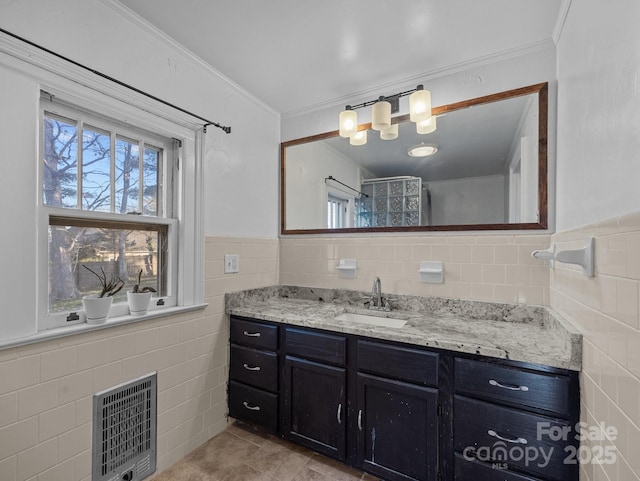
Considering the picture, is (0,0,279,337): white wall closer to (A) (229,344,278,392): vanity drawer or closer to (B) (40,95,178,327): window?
(B) (40,95,178,327): window

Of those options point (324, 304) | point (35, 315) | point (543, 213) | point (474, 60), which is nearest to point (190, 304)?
point (35, 315)

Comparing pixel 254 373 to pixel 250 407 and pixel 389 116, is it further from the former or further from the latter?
pixel 389 116

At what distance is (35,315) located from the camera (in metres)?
1.24

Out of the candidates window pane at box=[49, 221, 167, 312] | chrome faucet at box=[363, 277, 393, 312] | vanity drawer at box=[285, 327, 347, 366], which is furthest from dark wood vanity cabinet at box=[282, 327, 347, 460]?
window pane at box=[49, 221, 167, 312]

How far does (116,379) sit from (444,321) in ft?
5.84

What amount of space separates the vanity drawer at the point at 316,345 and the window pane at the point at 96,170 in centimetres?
122

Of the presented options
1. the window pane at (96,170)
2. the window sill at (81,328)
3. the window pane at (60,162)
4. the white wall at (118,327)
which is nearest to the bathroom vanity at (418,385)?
the white wall at (118,327)

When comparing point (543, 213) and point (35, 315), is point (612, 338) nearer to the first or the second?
point (543, 213)

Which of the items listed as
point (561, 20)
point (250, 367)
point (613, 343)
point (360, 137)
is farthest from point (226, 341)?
point (561, 20)

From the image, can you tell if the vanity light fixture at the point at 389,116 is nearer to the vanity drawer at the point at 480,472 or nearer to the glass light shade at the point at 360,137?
the glass light shade at the point at 360,137

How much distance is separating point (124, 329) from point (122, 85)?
4.00 ft

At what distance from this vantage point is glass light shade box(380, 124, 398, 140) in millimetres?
2061

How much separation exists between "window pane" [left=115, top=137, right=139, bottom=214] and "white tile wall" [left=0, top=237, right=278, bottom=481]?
501 millimetres

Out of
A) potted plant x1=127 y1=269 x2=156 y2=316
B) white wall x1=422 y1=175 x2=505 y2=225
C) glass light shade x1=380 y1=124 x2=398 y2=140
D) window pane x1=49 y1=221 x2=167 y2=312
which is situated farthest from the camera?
glass light shade x1=380 y1=124 x2=398 y2=140
